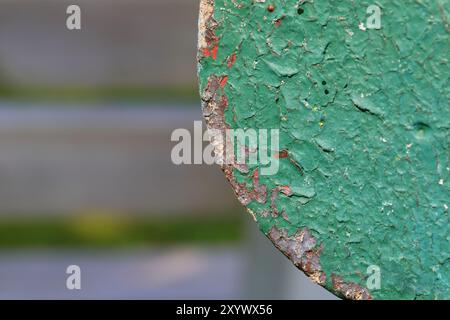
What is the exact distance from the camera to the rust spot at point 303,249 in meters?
0.61

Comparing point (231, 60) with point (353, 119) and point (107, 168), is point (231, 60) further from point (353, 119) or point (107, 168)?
point (107, 168)

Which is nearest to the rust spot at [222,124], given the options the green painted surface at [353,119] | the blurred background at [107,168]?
the green painted surface at [353,119]

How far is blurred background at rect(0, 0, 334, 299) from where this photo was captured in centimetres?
231

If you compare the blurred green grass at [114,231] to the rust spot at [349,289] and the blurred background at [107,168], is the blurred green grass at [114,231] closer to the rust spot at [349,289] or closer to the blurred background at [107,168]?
the blurred background at [107,168]

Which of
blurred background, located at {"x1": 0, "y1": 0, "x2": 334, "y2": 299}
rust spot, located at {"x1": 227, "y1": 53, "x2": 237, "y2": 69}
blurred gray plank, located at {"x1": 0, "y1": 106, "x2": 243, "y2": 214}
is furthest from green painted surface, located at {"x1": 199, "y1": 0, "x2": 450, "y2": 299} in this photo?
blurred gray plank, located at {"x1": 0, "y1": 106, "x2": 243, "y2": 214}

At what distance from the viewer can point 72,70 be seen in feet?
8.50

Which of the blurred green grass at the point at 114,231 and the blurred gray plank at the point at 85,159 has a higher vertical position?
the blurred gray plank at the point at 85,159

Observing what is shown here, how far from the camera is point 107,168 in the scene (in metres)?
2.42

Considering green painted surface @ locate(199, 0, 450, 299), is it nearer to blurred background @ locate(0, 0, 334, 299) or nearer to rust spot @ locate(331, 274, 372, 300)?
rust spot @ locate(331, 274, 372, 300)

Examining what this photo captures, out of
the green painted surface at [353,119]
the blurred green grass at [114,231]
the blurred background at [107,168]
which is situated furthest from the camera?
the blurred green grass at [114,231]

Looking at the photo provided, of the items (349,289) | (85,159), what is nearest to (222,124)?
(349,289)

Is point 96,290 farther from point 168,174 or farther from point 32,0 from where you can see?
point 32,0

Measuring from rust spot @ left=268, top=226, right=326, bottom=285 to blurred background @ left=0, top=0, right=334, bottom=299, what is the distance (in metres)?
1.56

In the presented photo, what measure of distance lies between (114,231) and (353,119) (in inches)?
77.9
